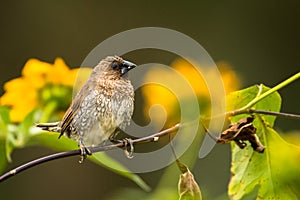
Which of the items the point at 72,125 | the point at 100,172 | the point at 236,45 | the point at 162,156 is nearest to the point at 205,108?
the point at 162,156

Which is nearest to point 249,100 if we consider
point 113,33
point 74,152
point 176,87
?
point 74,152

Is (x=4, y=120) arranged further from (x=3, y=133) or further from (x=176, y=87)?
(x=176, y=87)

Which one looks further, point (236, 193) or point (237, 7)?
point (237, 7)

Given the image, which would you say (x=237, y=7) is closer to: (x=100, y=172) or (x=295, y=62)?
(x=295, y=62)

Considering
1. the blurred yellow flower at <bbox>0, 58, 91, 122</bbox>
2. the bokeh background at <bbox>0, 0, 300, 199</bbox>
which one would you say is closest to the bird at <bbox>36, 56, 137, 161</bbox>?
the blurred yellow flower at <bbox>0, 58, 91, 122</bbox>

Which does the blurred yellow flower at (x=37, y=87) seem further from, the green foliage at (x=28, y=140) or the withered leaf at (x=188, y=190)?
the withered leaf at (x=188, y=190)
